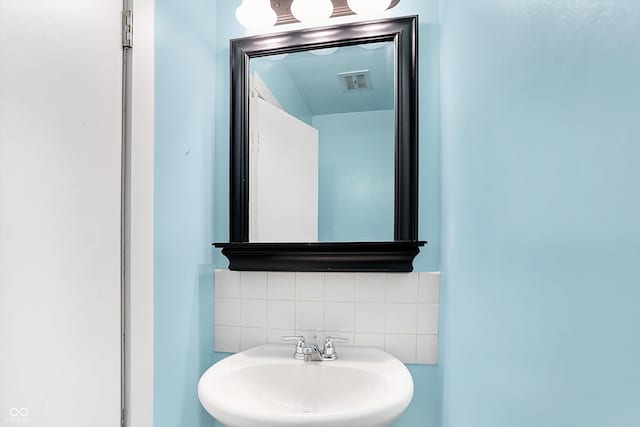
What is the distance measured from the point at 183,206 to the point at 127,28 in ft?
1.72

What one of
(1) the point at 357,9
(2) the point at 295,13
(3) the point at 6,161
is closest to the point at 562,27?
(3) the point at 6,161

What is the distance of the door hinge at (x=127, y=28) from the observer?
0.97 metres

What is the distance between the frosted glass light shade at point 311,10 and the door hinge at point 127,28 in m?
0.59

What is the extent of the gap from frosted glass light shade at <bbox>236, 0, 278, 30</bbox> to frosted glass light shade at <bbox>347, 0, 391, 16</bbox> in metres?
0.29

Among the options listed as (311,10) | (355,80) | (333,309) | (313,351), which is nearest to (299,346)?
(313,351)

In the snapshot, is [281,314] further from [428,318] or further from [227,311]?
[428,318]

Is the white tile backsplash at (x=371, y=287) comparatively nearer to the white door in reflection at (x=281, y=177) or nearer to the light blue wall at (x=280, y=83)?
the white door in reflection at (x=281, y=177)

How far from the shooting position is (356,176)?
1.29m

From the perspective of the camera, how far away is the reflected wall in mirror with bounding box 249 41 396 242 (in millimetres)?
1275

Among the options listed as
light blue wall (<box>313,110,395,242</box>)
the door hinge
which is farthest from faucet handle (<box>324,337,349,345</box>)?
the door hinge

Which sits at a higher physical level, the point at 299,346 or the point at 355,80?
the point at 355,80

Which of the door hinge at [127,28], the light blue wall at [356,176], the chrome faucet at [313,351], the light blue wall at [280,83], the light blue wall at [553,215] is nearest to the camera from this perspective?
the light blue wall at [553,215]

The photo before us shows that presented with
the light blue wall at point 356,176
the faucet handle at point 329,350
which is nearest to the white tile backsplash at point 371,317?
the faucet handle at point 329,350

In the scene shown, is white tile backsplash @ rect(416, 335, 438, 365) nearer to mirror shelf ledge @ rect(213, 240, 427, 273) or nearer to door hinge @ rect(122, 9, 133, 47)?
mirror shelf ledge @ rect(213, 240, 427, 273)
